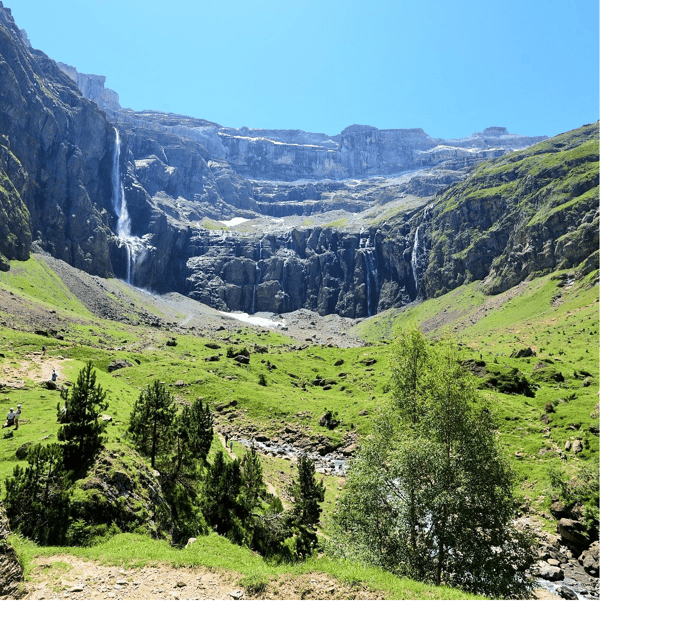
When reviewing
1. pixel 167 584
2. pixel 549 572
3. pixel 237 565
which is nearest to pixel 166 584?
pixel 167 584

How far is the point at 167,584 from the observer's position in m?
13.3

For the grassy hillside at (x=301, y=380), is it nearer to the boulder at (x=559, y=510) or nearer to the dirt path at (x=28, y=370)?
the dirt path at (x=28, y=370)

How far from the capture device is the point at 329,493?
37125mm

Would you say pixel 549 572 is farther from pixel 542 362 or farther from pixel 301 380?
pixel 301 380

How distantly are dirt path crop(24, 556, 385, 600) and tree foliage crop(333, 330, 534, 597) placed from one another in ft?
16.9

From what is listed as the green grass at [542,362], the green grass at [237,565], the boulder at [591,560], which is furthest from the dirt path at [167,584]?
the boulder at [591,560]

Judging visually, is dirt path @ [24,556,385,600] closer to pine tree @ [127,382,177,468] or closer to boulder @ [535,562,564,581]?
pine tree @ [127,382,177,468]

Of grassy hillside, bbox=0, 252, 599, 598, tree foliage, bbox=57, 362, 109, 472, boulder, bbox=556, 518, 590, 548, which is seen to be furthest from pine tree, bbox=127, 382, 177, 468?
boulder, bbox=556, 518, 590, 548

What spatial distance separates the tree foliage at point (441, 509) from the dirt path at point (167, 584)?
16.9 feet
